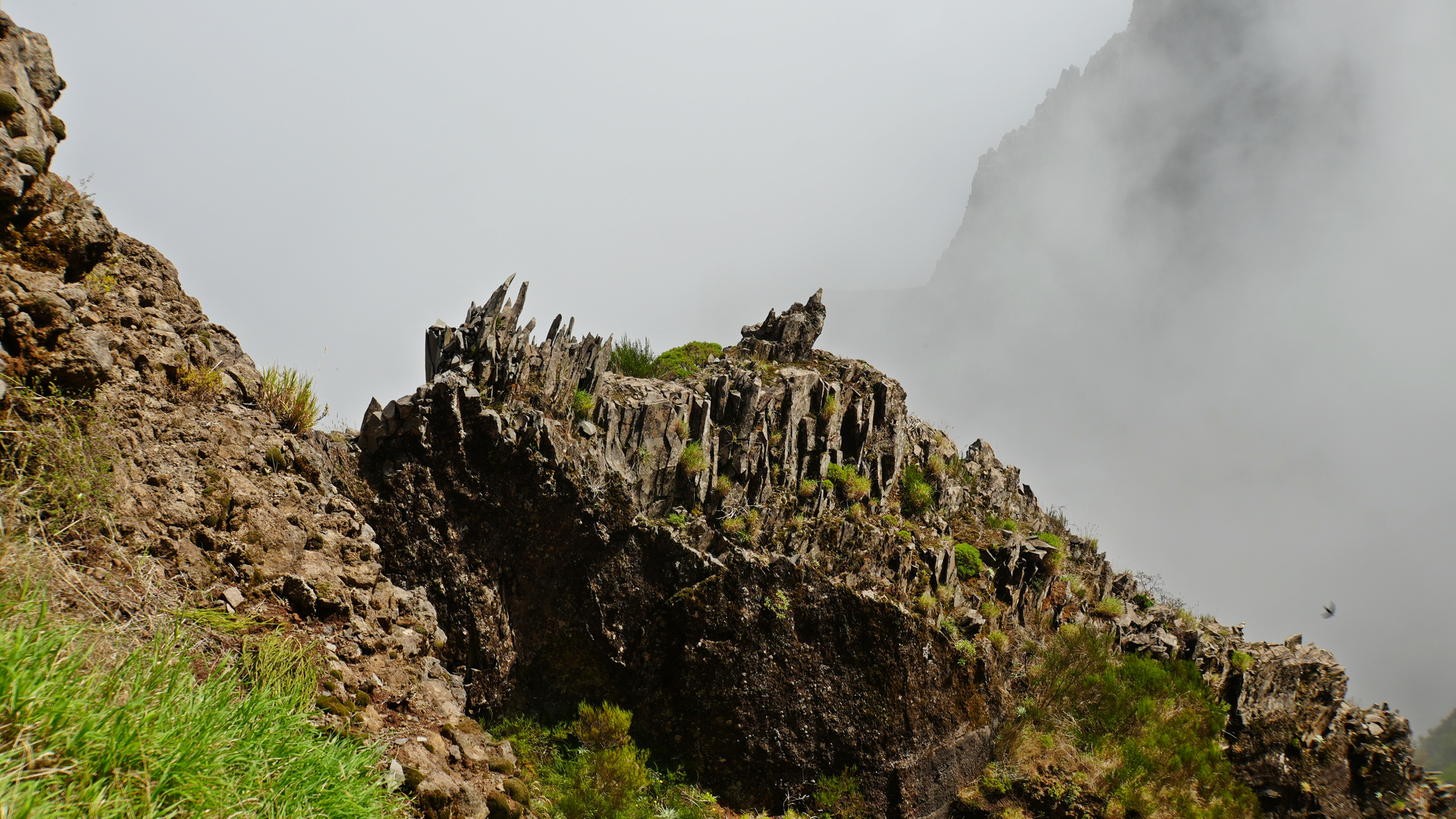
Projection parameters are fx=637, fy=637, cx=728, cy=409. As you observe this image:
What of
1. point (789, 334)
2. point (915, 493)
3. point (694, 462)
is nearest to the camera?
point (694, 462)

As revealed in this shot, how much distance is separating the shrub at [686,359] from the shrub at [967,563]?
698cm

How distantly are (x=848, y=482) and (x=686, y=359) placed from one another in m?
4.69

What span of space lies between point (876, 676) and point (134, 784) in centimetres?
994

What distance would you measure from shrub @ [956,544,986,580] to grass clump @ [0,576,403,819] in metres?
11.7

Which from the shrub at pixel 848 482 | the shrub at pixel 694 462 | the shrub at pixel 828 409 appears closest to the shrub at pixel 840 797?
the shrub at pixel 848 482

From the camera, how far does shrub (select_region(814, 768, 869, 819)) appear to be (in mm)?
10344

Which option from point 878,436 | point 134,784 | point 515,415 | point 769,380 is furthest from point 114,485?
point 878,436

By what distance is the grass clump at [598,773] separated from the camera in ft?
27.7

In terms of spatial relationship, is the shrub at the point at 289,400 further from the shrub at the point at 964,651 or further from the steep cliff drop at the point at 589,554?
the shrub at the point at 964,651

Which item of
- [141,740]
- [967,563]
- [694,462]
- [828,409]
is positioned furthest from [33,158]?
[967,563]

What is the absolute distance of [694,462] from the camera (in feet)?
37.8

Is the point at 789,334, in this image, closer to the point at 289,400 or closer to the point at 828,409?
the point at 828,409

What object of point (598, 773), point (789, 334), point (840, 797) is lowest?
point (598, 773)

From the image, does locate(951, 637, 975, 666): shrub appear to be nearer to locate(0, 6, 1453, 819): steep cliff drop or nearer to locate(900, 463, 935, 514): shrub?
locate(0, 6, 1453, 819): steep cliff drop
